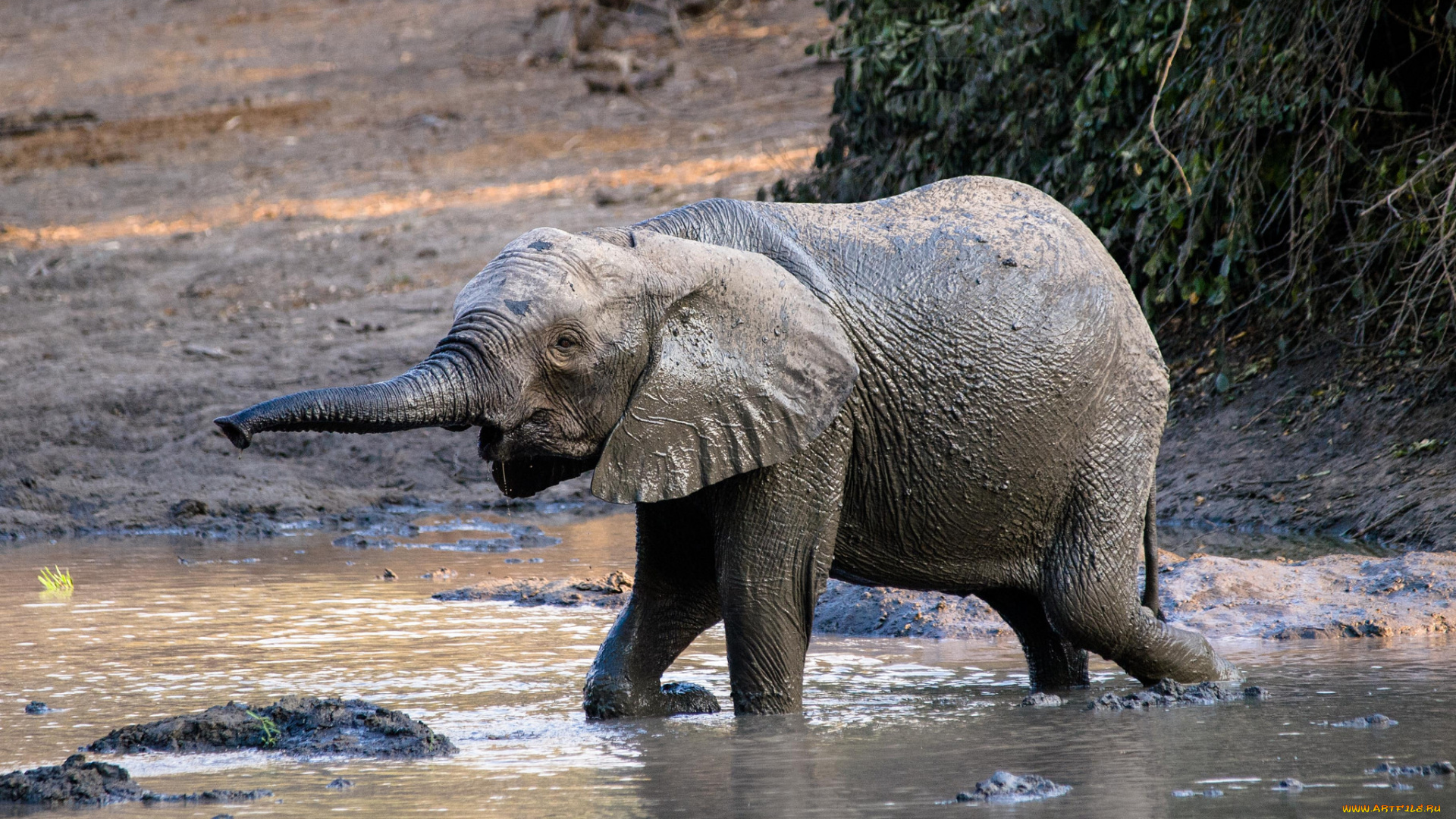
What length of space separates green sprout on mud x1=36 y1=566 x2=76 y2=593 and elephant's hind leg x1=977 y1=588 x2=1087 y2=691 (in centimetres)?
460

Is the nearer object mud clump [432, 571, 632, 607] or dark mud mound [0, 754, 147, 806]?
dark mud mound [0, 754, 147, 806]

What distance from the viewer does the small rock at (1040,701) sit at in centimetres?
559

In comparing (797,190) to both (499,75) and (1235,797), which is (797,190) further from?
(1235,797)

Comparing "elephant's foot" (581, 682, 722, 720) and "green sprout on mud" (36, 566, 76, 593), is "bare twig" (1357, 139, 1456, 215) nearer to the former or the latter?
"elephant's foot" (581, 682, 722, 720)

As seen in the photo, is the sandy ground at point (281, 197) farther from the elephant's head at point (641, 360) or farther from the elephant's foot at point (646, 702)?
the elephant's head at point (641, 360)

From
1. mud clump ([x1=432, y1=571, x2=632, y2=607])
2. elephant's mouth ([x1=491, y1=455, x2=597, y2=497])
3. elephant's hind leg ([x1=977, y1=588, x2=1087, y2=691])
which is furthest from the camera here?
mud clump ([x1=432, y1=571, x2=632, y2=607])

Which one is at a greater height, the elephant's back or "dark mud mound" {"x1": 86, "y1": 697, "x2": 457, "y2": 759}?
the elephant's back

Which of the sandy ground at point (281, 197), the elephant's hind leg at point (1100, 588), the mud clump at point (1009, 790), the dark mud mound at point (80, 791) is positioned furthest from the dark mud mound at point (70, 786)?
the sandy ground at point (281, 197)

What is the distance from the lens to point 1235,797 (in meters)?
4.25

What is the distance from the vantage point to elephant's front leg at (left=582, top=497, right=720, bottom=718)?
18.3 feet

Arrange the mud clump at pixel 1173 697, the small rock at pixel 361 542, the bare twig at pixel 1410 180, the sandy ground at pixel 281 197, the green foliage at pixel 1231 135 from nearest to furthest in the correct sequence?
the mud clump at pixel 1173 697 → the bare twig at pixel 1410 180 → the green foliage at pixel 1231 135 → the small rock at pixel 361 542 → the sandy ground at pixel 281 197

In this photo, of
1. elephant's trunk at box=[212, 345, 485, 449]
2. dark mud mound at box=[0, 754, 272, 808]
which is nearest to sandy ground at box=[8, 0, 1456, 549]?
elephant's trunk at box=[212, 345, 485, 449]

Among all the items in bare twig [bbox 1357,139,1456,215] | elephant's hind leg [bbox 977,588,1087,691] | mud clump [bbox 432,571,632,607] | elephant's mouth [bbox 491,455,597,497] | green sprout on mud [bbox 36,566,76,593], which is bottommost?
elephant's hind leg [bbox 977,588,1087,691]

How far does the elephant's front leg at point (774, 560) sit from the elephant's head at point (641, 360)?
157 millimetres
